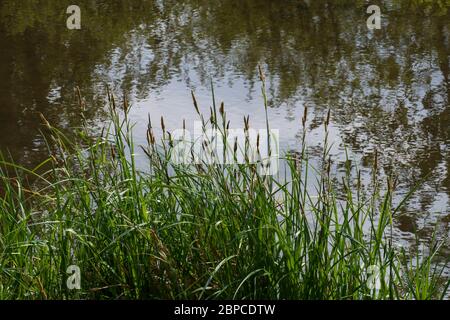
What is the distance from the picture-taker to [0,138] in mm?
5676

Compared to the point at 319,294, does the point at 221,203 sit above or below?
above

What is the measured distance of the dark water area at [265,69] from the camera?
5.42m

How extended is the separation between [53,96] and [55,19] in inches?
73.4

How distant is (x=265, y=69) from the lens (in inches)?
263

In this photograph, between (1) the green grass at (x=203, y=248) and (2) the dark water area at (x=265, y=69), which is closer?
(1) the green grass at (x=203, y=248)

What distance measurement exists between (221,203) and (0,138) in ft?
9.23

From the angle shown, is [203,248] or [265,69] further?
[265,69]

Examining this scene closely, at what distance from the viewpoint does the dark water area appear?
213 inches

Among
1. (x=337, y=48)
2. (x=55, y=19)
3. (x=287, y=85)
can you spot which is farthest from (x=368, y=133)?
(x=55, y=19)

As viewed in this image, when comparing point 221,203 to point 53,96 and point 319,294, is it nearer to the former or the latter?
point 319,294

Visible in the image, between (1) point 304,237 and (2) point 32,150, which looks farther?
(2) point 32,150

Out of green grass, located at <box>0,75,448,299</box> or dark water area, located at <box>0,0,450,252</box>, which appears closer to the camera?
green grass, located at <box>0,75,448,299</box>
